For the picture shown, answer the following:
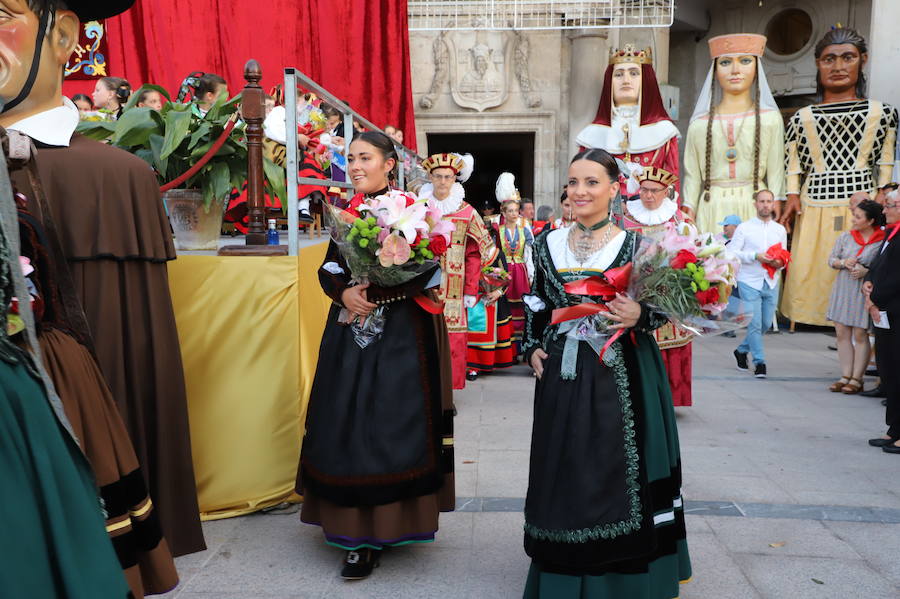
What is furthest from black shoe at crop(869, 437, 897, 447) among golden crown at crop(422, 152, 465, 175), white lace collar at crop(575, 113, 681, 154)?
white lace collar at crop(575, 113, 681, 154)

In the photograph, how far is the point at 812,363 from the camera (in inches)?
303

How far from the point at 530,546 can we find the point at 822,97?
29.9ft

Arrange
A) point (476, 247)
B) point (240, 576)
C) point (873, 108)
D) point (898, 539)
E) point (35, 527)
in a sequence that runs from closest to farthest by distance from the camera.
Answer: point (35, 527) < point (240, 576) < point (898, 539) < point (476, 247) < point (873, 108)

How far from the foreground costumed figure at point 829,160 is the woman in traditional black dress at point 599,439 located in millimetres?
7831

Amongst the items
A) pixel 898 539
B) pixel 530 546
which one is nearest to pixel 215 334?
pixel 530 546

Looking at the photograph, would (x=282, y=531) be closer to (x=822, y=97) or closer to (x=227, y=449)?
(x=227, y=449)

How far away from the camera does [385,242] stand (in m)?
2.78

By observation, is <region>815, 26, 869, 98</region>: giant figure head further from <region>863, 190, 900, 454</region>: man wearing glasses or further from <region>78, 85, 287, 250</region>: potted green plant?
<region>78, 85, 287, 250</region>: potted green plant

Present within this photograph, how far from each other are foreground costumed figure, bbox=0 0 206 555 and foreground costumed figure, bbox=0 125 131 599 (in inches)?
32.7

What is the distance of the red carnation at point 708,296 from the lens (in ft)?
7.97

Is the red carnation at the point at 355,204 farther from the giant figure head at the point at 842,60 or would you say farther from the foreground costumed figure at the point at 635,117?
the giant figure head at the point at 842,60

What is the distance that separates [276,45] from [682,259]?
8.88 metres

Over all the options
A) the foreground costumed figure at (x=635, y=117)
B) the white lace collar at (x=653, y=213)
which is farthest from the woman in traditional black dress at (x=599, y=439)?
the foreground costumed figure at (x=635, y=117)

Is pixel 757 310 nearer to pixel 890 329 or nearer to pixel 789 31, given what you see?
pixel 890 329
